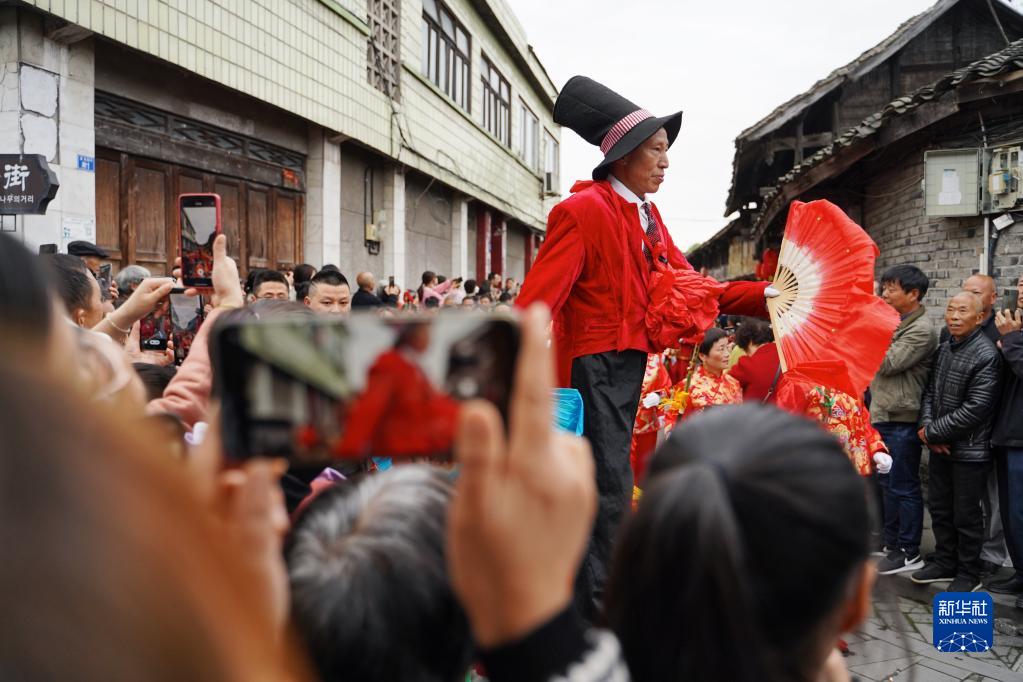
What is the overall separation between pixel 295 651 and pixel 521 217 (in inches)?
875

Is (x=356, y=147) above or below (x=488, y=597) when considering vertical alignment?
above

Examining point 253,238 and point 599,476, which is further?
point 253,238

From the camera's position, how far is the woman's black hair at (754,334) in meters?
5.29

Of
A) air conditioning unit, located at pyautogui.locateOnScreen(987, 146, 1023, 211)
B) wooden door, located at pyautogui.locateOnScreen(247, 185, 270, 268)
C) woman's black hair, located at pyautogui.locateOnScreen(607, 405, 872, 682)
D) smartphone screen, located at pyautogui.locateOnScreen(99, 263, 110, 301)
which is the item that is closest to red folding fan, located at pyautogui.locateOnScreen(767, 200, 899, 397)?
woman's black hair, located at pyautogui.locateOnScreen(607, 405, 872, 682)

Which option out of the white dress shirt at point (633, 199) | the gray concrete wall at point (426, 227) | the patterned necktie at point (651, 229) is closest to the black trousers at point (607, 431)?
the patterned necktie at point (651, 229)

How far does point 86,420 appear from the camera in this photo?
445mm

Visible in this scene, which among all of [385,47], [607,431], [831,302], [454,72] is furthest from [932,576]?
[454,72]

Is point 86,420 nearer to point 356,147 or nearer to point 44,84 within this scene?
point 44,84

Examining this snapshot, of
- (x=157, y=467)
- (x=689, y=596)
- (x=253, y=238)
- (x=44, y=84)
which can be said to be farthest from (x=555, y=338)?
(x=253, y=238)

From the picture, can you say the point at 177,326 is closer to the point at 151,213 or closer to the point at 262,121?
the point at 151,213

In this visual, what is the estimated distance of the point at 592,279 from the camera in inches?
130

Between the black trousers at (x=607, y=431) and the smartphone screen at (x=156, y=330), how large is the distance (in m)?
1.98

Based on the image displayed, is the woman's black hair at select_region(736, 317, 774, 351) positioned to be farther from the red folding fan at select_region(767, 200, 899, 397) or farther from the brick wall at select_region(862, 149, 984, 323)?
the brick wall at select_region(862, 149, 984, 323)

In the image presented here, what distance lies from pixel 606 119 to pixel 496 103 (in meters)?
17.9
